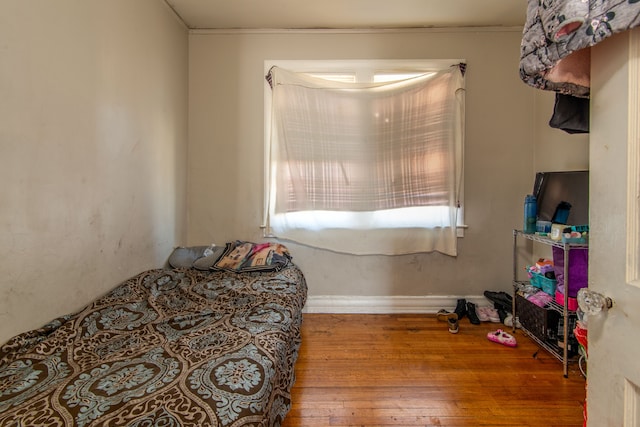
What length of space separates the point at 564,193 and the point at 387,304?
1.57m

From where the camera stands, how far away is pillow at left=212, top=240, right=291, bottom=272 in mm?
2270

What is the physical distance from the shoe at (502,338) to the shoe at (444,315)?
265 mm

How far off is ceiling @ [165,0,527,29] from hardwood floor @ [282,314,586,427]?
2491 mm

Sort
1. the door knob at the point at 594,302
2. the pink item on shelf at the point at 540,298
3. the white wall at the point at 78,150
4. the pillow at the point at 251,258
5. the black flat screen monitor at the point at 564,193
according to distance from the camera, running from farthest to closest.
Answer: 1. the pillow at the point at 251,258
2. the pink item on shelf at the point at 540,298
3. the black flat screen monitor at the point at 564,193
4. the white wall at the point at 78,150
5. the door knob at the point at 594,302

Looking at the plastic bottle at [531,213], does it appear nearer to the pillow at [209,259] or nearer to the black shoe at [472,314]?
the black shoe at [472,314]

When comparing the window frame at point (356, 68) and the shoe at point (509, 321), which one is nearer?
the shoe at point (509, 321)

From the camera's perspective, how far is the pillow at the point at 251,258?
227cm

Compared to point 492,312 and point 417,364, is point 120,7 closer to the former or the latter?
point 417,364

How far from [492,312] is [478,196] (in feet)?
3.25

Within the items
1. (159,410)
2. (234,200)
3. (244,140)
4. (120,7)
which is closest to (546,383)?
(159,410)

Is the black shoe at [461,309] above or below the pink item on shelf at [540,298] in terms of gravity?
below

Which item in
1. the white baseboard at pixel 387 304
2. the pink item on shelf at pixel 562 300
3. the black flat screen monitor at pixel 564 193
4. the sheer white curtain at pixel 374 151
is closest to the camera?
the pink item on shelf at pixel 562 300

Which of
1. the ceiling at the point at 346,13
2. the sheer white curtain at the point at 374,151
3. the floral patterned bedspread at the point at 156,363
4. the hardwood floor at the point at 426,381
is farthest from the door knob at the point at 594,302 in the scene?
the ceiling at the point at 346,13

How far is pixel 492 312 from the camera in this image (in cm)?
260
